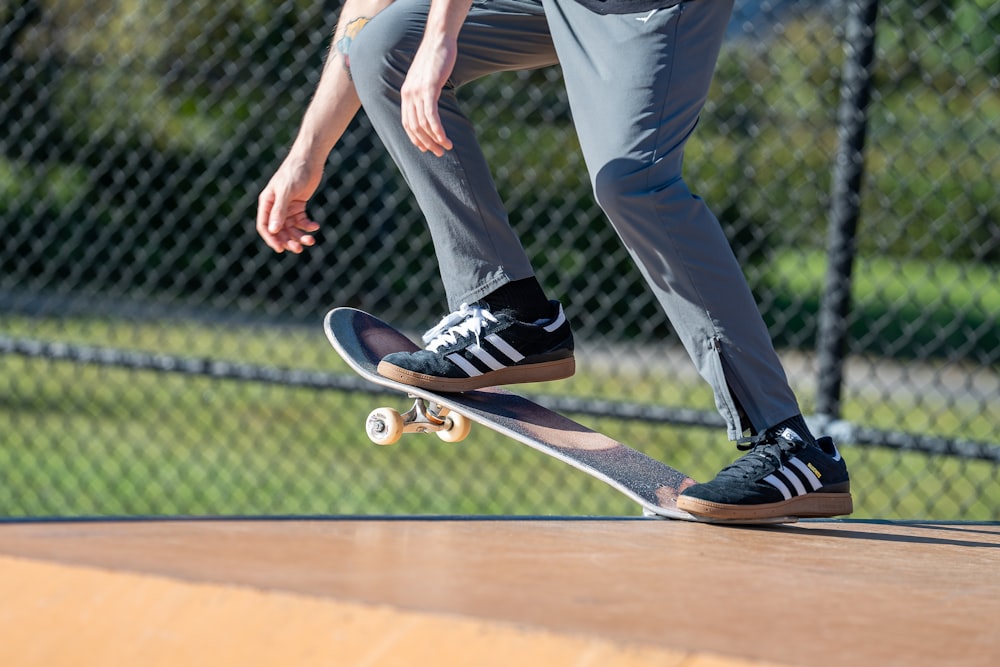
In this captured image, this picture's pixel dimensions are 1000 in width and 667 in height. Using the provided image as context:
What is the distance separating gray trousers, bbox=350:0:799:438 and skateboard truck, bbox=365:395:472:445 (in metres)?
0.27

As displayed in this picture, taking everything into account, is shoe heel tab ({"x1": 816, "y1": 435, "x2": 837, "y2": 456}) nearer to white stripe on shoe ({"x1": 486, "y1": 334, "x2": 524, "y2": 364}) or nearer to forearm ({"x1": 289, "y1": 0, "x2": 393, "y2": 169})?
white stripe on shoe ({"x1": 486, "y1": 334, "x2": 524, "y2": 364})

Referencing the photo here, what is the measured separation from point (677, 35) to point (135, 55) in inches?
175

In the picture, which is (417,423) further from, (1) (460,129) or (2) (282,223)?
(1) (460,129)

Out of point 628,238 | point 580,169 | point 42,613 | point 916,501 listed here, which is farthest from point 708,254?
point 580,169

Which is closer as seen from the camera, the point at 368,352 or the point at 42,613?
the point at 42,613

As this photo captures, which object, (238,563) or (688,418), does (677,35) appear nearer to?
(238,563)

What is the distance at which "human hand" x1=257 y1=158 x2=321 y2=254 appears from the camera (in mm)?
2471

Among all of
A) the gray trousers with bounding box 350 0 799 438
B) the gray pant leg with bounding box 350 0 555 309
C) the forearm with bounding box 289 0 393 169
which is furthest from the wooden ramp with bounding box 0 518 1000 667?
the forearm with bounding box 289 0 393 169

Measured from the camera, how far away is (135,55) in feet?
19.4

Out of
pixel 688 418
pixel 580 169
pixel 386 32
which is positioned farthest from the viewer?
pixel 580 169

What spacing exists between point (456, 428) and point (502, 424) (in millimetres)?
189

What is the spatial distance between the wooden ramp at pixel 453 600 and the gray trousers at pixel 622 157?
1.33ft

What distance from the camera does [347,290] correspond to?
5.26 meters

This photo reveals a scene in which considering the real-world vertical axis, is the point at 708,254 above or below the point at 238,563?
above
